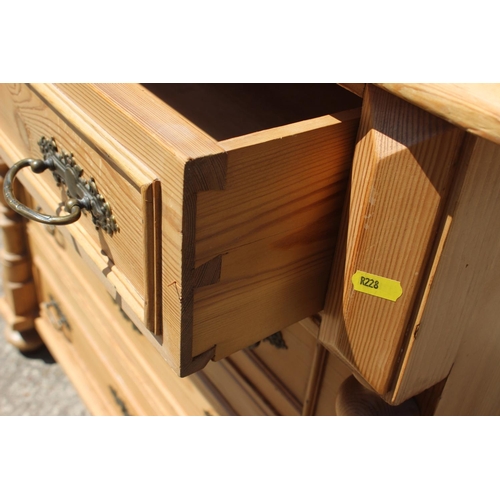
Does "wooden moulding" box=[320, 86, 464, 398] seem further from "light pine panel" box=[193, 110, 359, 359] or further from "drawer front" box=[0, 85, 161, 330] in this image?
"drawer front" box=[0, 85, 161, 330]

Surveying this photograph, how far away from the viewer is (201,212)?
405 mm

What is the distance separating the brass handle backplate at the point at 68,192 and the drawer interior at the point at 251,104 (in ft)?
0.52

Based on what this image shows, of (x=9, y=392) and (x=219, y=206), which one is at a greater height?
(x=219, y=206)

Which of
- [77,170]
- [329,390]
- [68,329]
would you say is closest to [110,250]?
[77,170]

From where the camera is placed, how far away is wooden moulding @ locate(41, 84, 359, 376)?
0.40 m

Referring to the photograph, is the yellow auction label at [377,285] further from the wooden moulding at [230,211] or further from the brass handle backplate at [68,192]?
the brass handle backplate at [68,192]

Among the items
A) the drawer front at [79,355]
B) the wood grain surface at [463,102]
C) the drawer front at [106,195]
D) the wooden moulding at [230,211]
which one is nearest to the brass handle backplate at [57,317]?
the drawer front at [79,355]

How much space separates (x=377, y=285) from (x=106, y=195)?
23cm

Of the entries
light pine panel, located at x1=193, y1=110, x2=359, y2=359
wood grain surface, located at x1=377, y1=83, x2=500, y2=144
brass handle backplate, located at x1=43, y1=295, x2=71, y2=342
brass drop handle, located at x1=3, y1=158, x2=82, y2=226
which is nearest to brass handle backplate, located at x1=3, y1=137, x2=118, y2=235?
brass drop handle, located at x1=3, y1=158, x2=82, y2=226

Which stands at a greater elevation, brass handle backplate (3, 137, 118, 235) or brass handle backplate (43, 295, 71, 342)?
brass handle backplate (3, 137, 118, 235)

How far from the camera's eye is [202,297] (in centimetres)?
45

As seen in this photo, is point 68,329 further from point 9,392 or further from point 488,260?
point 488,260

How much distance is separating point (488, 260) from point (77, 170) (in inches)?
13.9

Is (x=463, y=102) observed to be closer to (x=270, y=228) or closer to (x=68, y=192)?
(x=270, y=228)
